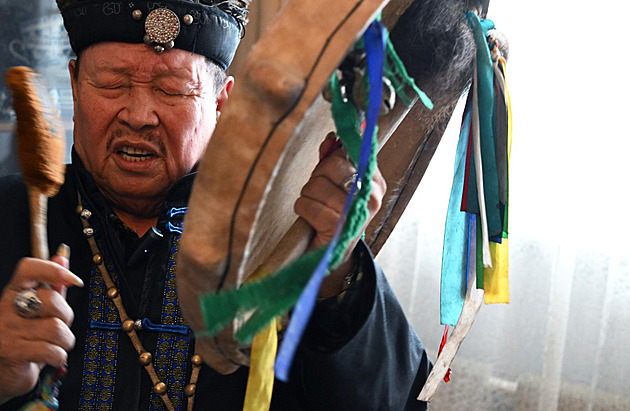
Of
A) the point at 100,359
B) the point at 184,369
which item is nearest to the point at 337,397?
the point at 184,369

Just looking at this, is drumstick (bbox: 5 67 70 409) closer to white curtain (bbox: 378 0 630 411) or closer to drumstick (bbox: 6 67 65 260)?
drumstick (bbox: 6 67 65 260)

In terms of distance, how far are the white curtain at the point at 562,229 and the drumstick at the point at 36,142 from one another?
148 centimetres

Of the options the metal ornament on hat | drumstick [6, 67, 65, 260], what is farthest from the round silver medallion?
drumstick [6, 67, 65, 260]

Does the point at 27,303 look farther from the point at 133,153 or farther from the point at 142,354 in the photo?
the point at 133,153

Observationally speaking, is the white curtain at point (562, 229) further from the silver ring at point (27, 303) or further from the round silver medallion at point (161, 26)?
the silver ring at point (27, 303)

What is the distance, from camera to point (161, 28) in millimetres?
1049

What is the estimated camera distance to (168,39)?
105cm

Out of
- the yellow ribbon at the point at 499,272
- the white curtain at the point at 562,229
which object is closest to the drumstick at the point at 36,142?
the yellow ribbon at the point at 499,272

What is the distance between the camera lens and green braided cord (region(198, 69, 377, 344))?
1.77 feet

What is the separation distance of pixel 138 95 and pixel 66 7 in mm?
226

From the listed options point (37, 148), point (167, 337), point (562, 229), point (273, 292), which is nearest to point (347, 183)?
point (273, 292)

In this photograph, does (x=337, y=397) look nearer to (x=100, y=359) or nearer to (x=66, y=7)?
(x=100, y=359)

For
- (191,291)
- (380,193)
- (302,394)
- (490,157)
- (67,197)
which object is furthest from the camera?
(67,197)

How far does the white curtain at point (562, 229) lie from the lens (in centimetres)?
182
